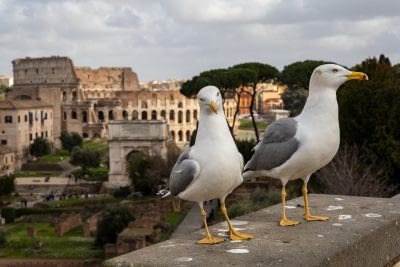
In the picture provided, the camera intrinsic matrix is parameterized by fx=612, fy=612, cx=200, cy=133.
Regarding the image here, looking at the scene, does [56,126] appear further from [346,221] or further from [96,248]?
[346,221]

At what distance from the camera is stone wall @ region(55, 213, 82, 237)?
65.7 feet

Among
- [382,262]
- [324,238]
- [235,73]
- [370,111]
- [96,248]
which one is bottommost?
[96,248]

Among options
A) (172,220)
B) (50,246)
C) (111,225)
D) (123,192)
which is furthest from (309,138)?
(123,192)

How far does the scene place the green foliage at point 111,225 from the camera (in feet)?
58.6

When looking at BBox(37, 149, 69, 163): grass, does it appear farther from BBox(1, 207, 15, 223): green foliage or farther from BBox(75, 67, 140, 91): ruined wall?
BBox(75, 67, 140, 91): ruined wall

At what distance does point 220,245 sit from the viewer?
3799mm

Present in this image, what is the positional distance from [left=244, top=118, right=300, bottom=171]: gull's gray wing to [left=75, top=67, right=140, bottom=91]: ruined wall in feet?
210

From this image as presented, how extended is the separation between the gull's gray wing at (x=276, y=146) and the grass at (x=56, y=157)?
35781 mm

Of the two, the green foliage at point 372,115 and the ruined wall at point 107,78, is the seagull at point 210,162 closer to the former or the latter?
the green foliage at point 372,115

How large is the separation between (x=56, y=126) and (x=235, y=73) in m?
29.7

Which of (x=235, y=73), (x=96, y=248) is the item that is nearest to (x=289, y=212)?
(x=96, y=248)

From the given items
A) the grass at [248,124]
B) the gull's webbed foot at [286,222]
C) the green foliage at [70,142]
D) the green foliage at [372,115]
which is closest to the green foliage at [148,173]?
the green foliage at [372,115]

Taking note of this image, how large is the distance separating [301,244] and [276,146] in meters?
0.90

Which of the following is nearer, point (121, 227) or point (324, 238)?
point (324, 238)
